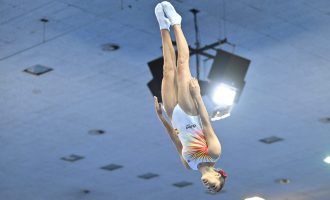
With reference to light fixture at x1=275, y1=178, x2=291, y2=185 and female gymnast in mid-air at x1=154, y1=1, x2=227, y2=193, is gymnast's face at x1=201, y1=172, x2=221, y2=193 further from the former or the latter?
light fixture at x1=275, y1=178, x2=291, y2=185

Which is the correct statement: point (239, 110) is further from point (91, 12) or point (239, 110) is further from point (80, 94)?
point (91, 12)

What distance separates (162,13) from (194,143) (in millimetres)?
1187

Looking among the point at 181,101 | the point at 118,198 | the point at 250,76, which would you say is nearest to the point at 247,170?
the point at 118,198

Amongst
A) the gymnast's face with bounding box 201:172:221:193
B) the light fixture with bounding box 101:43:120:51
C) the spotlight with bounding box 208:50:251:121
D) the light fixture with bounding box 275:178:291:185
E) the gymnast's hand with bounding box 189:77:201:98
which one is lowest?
the gymnast's face with bounding box 201:172:221:193

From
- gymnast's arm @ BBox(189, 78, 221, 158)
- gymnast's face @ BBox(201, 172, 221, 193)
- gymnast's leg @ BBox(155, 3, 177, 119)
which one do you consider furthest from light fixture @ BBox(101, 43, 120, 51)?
gymnast's face @ BBox(201, 172, 221, 193)

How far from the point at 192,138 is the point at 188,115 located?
20 cm

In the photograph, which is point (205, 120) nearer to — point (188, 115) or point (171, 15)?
point (188, 115)

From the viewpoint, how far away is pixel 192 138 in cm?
625

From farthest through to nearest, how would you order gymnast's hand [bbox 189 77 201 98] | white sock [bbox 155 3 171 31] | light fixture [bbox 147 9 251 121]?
light fixture [bbox 147 9 251 121] → white sock [bbox 155 3 171 31] → gymnast's hand [bbox 189 77 201 98]

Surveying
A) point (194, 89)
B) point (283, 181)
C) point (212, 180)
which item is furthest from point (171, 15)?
point (283, 181)

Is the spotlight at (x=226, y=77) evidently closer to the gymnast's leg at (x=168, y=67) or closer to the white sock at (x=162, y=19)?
the gymnast's leg at (x=168, y=67)

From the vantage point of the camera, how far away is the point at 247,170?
46.3 feet

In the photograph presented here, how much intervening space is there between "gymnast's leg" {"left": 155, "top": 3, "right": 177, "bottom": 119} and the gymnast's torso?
0.66 ft

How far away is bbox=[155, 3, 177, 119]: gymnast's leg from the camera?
21.3 feet
